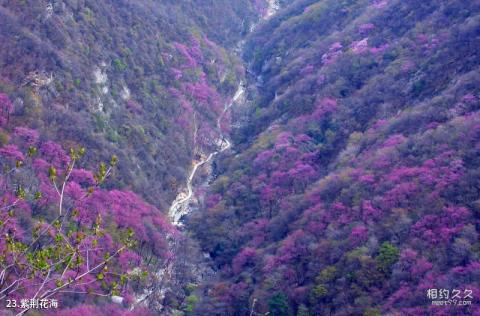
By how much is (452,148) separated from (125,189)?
79.6ft

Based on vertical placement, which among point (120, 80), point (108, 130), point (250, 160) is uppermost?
point (120, 80)

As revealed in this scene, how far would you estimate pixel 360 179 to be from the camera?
3397 centimetres

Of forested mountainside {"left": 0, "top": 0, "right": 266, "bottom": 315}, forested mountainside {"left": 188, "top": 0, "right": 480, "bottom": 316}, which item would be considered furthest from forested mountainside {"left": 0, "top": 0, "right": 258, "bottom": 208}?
forested mountainside {"left": 188, "top": 0, "right": 480, "bottom": 316}

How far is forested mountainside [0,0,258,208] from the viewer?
38312 millimetres

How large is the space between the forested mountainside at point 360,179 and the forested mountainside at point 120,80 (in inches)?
218

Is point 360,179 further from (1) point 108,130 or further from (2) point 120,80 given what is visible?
(2) point 120,80

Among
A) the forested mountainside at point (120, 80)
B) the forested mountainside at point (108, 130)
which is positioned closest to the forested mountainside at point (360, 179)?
the forested mountainside at point (108, 130)

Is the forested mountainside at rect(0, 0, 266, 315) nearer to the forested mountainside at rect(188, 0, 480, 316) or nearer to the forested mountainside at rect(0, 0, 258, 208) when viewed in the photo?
the forested mountainside at rect(0, 0, 258, 208)

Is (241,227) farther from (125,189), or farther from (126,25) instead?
(126,25)

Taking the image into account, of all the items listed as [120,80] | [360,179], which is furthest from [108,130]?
[360,179]

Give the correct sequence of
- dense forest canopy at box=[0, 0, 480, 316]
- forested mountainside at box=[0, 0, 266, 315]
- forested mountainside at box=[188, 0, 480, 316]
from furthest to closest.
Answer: forested mountainside at box=[0, 0, 266, 315]
dense forest canopy at box=[0, 0, 480, 316]
forested mountainside at box=[188, 0, 480, 316]

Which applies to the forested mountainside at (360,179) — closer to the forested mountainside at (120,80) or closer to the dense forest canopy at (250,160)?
the dense forest canopy at (250,160)

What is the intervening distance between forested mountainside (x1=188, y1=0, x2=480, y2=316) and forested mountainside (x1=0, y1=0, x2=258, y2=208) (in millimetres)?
5537

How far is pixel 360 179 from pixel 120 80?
86.0ft
